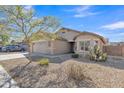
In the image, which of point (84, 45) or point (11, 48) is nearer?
point (84, 45)

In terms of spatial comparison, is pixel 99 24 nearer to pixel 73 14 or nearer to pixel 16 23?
pixel 73 14

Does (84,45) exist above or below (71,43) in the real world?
below

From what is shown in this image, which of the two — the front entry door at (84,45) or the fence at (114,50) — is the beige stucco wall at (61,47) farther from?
the fence at (114,50)

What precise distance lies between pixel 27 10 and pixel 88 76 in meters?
7.56

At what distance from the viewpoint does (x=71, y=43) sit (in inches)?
907

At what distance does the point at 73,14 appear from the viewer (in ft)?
49.6

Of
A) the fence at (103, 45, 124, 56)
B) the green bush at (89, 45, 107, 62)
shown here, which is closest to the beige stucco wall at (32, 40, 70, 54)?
the fence at (103, 45, 124, 56)

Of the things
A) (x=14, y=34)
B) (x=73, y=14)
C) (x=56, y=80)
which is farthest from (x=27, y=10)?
(x=56, y=80)

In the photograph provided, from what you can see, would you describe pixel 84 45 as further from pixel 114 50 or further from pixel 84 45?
pixel 114 50

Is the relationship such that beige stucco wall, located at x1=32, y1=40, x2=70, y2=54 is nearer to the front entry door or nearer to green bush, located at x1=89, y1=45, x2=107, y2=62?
the front entry door

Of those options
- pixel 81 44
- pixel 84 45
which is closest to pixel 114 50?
pixel 84 45

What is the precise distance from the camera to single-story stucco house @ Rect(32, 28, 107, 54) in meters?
17.7

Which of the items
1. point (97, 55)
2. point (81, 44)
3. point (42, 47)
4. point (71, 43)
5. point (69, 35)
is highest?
point (69, 35)

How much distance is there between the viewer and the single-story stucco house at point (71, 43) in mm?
17734
